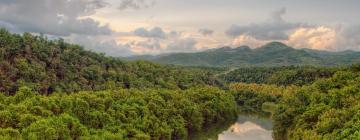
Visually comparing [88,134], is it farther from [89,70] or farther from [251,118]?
[251,118]

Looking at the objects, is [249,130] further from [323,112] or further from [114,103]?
[114,103]

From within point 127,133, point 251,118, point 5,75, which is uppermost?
point 5,75

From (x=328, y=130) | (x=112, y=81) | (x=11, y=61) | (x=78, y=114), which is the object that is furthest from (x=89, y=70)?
(x=328, y=130)

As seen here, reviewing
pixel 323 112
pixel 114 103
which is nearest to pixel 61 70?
pixel 114 103

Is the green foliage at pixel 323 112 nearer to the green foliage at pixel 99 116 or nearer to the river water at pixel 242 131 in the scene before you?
the river water at pixel 242 131

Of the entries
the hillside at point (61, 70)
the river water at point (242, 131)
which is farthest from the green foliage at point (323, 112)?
the hillside at point (61, 70)

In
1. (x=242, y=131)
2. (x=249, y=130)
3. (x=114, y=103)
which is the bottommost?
(x=249, y=130)
